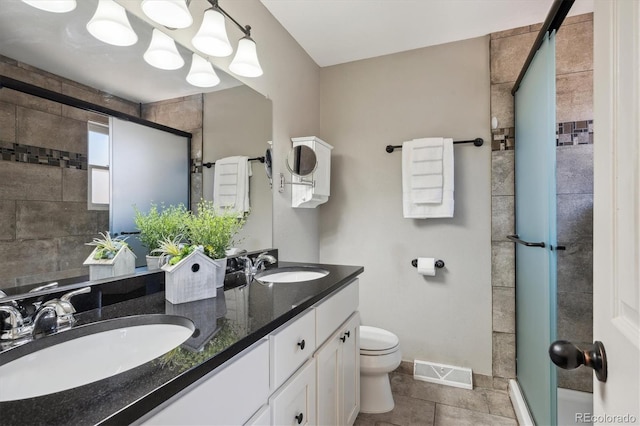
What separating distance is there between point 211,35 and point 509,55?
1957 millimetres

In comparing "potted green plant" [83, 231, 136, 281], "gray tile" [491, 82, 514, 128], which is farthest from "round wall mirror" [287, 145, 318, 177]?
"gray tile" [491, 82, 514, 128]

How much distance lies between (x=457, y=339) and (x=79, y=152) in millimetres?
2430

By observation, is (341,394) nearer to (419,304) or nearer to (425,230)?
(419,304)

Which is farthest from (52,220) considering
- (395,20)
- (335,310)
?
(395,20)

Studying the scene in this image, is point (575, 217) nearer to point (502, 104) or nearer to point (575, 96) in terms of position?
point (575, 96)

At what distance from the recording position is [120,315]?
0.97 m

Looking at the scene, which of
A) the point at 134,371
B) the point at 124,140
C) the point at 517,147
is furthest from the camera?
the point at 517,147

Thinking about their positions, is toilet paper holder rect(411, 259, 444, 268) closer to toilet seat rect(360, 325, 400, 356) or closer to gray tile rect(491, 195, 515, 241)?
gray tile rect(491, 195, 515, 241)

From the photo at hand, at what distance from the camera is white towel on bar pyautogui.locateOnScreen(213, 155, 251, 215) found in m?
1.64

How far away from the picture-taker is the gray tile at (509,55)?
216 cm

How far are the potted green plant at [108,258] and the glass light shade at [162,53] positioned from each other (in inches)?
28.6

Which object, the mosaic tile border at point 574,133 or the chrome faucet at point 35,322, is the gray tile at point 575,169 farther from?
the chrome faucet at point 35,322

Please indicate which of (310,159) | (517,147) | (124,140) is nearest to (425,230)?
(517,147)

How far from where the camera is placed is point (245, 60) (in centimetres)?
163
